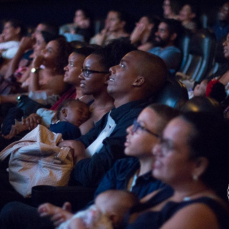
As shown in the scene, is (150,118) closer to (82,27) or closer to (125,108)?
(125,108)

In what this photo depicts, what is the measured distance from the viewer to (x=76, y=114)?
237 centimetres

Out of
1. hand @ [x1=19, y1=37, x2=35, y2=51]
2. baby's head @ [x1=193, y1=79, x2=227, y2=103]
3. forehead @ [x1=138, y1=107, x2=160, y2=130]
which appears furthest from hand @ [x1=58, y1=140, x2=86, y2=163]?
hand @ [x1=19, y1=37, x2=35, y2=51]

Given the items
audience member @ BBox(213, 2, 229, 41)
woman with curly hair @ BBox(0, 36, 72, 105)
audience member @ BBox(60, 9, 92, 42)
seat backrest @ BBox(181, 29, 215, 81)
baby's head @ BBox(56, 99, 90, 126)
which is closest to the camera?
baby's head @ BBox(56, 99, 90, 126)

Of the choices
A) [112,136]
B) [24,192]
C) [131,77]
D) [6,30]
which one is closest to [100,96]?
[131,77]

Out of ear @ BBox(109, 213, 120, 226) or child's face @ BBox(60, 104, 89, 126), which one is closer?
ear @ BBox(109, 213, 120, 226)

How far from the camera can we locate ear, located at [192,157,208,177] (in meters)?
1.10

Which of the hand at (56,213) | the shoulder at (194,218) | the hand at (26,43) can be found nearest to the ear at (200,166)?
the shoulder at (194,218)

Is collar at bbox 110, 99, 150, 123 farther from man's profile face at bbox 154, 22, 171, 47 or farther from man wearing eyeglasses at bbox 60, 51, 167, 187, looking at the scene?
man's profile face at bbox 154, 22, 171, 47

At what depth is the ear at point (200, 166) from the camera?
3.62 ft

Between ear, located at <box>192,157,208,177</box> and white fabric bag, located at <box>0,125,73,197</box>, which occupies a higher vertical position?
ear, located at <box>192,157,208,177</box>

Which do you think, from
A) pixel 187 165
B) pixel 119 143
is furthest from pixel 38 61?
pixel 187 165

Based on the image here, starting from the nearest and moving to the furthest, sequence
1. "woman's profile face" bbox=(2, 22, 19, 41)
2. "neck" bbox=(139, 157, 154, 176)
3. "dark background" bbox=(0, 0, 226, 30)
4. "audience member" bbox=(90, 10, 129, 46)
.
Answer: "neck" bbox=(139, 157, 154, 176) → "audience member" bbox=(90, 10, 129, 46) → "woman's profile face" bbox=(2, 22, 19, 41) → "dark background" bbox=(0, 0, 226, 30)

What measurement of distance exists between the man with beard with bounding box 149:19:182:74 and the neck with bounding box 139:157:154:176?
2.76 metres

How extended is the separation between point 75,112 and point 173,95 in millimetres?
682
